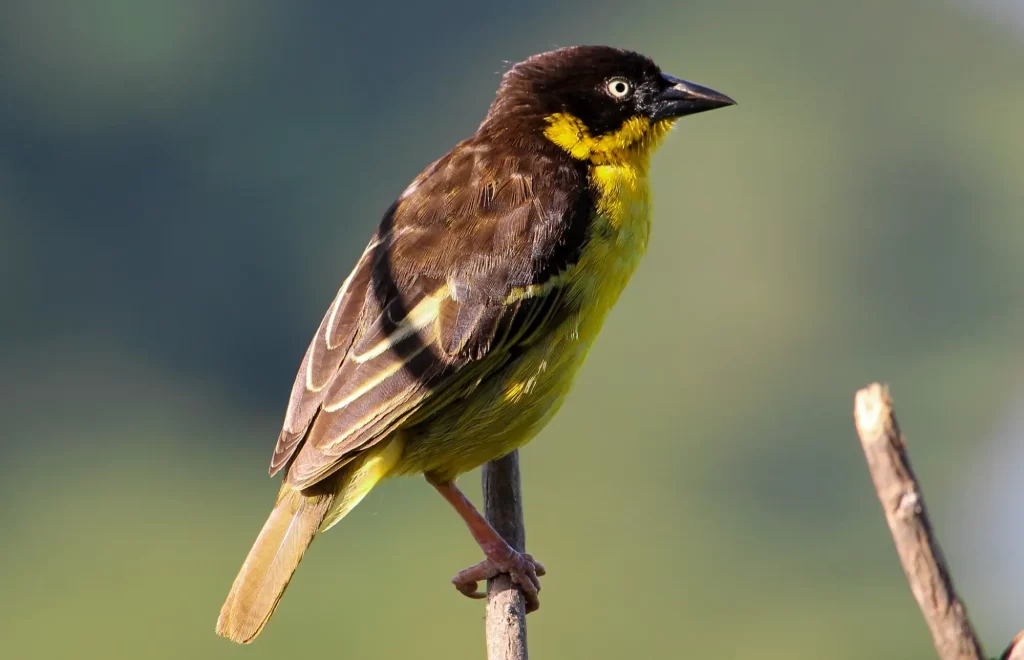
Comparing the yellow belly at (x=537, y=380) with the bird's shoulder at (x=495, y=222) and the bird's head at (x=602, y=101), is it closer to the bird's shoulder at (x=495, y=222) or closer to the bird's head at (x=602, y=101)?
the bird's shoulder at (x=495, y=222)

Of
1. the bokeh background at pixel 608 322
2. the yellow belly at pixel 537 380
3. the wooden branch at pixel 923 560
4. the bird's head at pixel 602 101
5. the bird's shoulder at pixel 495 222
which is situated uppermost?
the bokeh background at pixel 608 322

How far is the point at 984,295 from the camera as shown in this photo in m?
37.8

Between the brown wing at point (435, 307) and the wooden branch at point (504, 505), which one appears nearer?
the brown wing at point (435, 307)

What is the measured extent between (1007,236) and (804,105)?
6.25m

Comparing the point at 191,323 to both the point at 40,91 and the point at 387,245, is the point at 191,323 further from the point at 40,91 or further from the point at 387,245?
the point at 387,245

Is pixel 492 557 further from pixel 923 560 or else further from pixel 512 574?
pixel 923 560

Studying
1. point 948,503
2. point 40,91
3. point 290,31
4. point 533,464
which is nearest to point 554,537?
point 533,464

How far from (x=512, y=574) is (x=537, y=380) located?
0.69 metres

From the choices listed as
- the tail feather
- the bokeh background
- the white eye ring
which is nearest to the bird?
the tail feather

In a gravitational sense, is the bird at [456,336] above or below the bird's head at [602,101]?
below

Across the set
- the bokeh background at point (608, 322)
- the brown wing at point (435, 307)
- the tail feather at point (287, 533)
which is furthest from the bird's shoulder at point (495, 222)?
the bokeh background at point (608, 322)

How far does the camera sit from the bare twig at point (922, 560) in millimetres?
2346

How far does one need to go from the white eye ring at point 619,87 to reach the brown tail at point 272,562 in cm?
164

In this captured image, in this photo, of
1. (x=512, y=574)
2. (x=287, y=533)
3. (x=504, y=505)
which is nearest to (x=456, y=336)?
(x=504, y=505)
